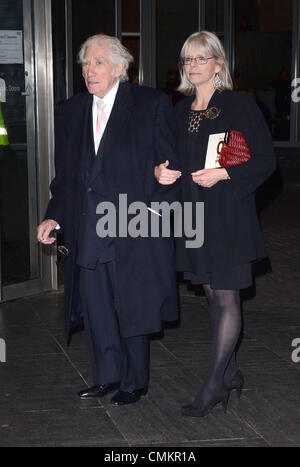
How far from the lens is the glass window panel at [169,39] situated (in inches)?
706

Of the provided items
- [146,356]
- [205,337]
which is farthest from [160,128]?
[205,337]

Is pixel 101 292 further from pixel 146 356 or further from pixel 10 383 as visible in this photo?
pixel 10 383

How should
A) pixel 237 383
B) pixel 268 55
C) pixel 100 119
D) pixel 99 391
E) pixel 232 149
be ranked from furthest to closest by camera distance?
pixel 268 55, pixel 99 391, pixel 237 383, pixel 100 119, pixel 232 149

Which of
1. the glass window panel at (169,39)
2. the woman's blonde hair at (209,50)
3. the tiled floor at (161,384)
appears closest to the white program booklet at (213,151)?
the woman's blonde hair at (209,50)

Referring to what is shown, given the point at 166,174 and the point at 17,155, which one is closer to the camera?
the point at 166,174

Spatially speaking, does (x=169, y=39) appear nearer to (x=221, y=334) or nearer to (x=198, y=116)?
(x=198, y=116)

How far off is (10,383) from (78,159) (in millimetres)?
1455

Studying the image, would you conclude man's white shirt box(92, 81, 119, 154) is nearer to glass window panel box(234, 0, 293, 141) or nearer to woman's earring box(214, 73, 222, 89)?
woman's earring box(214, 73, 222, 89)

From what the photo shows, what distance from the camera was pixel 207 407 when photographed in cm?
431

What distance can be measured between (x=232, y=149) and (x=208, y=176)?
169mm

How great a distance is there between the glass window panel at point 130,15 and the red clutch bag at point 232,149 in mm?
12892

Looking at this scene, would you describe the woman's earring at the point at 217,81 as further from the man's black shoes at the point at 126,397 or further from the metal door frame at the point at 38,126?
the metal door frame at the point at 38,126

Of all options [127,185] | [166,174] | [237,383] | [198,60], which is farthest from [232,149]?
[237,383]
